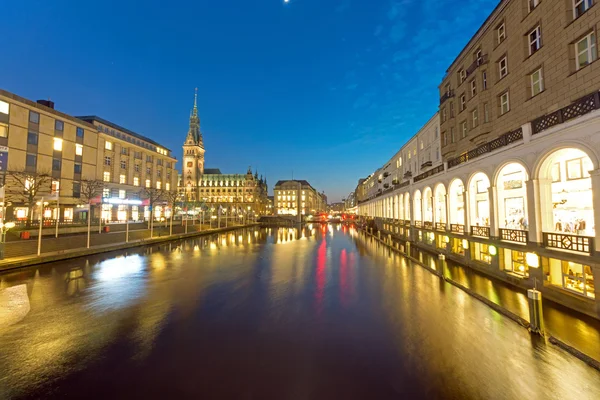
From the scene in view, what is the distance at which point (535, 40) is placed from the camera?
17.2 metres

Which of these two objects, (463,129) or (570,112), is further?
(463,129)

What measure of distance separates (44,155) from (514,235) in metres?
66.2

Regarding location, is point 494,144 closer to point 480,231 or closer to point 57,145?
point 480,231

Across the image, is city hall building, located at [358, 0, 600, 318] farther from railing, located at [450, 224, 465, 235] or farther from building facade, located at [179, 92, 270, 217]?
building facade, located at [179, 92, 270, 217]

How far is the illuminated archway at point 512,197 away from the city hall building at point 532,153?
8cm

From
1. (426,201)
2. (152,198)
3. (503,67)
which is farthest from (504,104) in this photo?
(152,198)

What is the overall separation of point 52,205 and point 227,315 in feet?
178

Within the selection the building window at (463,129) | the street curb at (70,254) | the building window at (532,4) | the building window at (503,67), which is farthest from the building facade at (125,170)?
the building window at (532,4)

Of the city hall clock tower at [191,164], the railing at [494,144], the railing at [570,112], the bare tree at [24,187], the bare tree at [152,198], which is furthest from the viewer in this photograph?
the city hall clock tower at [191,164]

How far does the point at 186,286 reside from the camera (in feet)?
47.6

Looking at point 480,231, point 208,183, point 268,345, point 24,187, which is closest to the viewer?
point 268,345

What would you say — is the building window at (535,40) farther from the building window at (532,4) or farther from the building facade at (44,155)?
the building facade at (44,155)

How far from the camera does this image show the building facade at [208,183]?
147375 mm

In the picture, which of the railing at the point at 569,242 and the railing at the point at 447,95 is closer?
the railing at the point at 569,242
